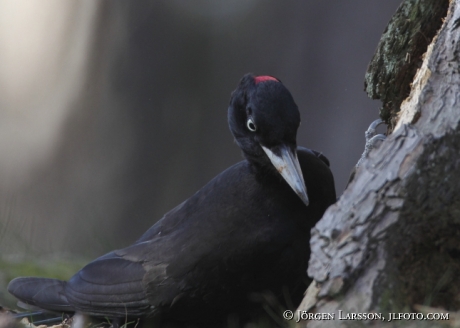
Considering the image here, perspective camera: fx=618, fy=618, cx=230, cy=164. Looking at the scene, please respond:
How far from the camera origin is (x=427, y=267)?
2201 millimetres

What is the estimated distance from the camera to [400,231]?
2.07 metres

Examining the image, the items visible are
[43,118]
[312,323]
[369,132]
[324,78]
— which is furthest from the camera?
[43,118]

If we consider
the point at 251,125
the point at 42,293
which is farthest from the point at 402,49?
the point at 42,293

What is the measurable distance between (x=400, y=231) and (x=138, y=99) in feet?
16.7

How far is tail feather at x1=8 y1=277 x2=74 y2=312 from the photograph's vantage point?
3.35 meters

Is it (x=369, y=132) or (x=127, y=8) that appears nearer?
(x=369, y=132)

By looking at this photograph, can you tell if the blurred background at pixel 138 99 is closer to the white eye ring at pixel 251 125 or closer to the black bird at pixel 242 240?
the black bird at pixel 242 240

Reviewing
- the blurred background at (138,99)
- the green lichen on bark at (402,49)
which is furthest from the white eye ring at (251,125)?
the blurred background at (138,99)

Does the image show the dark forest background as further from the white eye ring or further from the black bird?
the white eye ring

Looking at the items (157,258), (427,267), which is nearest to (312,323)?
(427,267)

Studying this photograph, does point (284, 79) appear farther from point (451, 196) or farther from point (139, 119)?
point (451, 196)

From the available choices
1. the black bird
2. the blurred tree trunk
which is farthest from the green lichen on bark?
the blurred tree trunk

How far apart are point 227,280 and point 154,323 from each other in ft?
1.55

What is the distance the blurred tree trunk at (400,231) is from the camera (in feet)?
6.68
